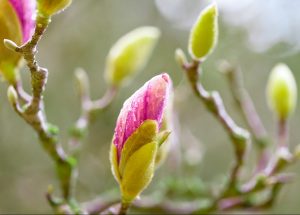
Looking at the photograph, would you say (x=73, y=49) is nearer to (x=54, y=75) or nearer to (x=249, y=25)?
(x=54, y=75)

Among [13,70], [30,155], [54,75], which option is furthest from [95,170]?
[13,70]

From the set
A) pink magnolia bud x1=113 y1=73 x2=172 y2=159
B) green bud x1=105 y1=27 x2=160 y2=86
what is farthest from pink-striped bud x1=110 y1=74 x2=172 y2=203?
green bud x1=105 y1=27 x2=160 y2=86

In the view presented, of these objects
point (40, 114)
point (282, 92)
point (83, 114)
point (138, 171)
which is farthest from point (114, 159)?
point (282, 92)

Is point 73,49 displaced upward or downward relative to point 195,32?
downward

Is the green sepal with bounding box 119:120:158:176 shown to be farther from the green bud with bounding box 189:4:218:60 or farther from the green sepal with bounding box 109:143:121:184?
the green bud with bounding box 189:4:218:60

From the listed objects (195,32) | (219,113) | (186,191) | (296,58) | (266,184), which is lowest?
(296,58)

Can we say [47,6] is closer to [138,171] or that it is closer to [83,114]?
[138,171]

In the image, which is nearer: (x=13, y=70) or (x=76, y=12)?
(x=13, y=70)

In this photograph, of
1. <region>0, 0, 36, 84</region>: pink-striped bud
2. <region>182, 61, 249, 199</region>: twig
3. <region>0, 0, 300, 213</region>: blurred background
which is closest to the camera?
<region>0, 0, 36, 84</region>: pink-striped bud
